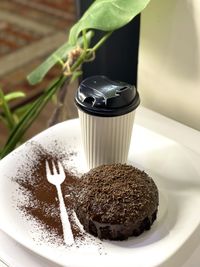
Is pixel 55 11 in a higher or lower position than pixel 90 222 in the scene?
lower

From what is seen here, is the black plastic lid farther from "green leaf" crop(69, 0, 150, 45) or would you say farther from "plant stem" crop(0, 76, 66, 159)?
"plant stem" crop(0, 76, 66, 159)

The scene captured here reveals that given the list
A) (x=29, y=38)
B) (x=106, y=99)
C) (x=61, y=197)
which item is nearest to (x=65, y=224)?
(x=61, y=197)

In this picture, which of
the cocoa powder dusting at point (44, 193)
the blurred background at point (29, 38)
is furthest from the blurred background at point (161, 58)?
the blurred background at point (29, 38)

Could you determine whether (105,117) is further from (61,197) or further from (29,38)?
(29,38)

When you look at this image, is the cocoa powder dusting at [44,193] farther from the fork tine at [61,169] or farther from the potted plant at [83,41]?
the potted plant at [83,41]

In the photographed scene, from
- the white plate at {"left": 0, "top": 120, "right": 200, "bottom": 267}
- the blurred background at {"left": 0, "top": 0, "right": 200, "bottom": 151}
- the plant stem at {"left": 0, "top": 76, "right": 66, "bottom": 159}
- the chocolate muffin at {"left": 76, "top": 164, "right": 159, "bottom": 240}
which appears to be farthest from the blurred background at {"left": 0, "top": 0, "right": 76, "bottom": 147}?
the chocolate muffin at {"left": 76, "top": 164, "right": 159, "bottom": 240}

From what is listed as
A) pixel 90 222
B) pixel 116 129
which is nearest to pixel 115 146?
pixel 116 129

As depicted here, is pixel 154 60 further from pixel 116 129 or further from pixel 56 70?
pixel 56 70

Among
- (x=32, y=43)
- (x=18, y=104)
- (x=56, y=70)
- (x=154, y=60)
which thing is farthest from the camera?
(x=32, y=43)
